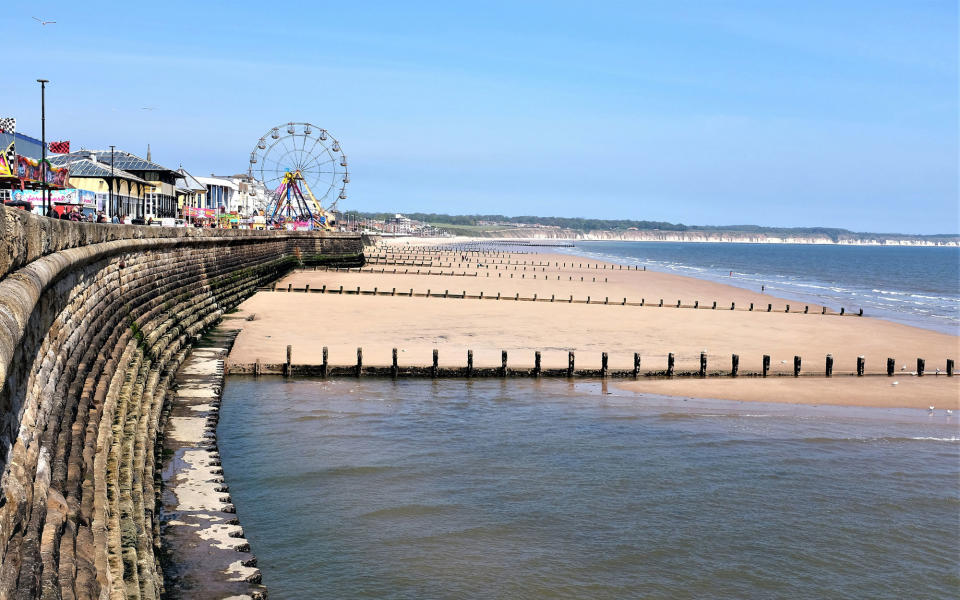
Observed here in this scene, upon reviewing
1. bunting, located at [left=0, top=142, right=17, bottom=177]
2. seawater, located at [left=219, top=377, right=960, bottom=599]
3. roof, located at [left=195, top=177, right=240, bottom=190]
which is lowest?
seawater, located at [left=219, top=377, right=960, bottom=599]

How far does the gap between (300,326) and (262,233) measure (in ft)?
65.5

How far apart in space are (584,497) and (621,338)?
23625 millimetres

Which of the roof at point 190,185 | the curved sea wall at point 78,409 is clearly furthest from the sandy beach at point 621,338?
the roof at point 190,185

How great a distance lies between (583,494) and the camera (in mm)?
16141

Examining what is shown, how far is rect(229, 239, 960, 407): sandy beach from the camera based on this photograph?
93.8ft

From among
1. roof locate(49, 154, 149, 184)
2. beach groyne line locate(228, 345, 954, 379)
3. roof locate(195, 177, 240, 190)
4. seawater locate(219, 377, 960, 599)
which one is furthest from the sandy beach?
roof locate(195, 177, 240, 190)

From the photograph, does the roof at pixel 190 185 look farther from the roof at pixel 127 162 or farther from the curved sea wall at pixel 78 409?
the curved sea wall at pixel 78 409

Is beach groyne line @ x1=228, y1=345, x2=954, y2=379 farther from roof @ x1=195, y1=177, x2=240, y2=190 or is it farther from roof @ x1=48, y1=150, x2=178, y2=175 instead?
roof @ x1=195, y1=177, x2=240, y2=190

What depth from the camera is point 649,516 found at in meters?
15.1

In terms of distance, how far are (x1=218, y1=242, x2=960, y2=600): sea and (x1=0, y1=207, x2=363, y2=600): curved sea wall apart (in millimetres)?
2312

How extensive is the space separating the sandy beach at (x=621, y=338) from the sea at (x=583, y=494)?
3089mm

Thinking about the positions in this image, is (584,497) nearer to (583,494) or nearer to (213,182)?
(583,494)

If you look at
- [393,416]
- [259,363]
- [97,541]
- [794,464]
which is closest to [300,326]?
[259,363]

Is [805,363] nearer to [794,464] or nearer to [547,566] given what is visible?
[794,464]
